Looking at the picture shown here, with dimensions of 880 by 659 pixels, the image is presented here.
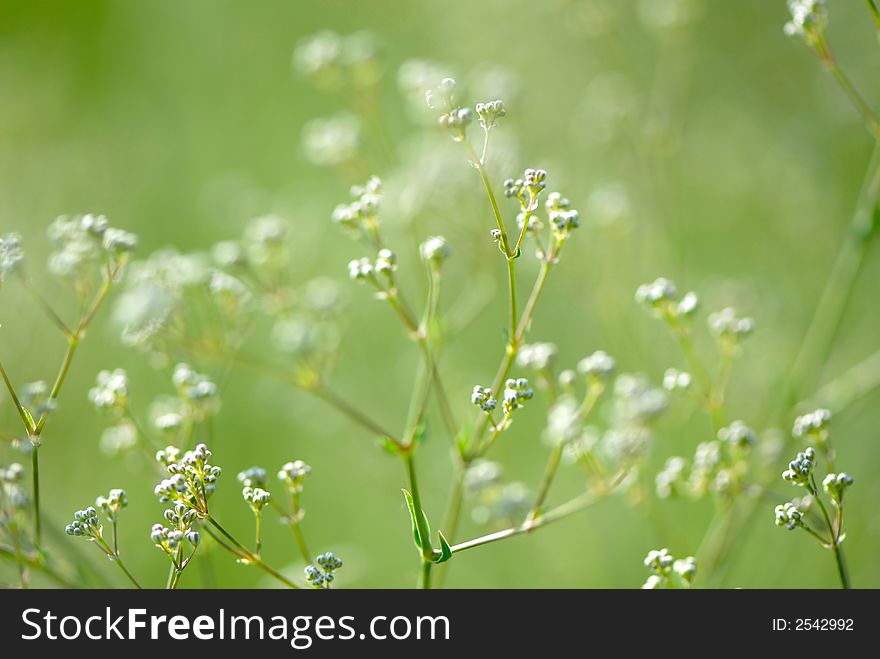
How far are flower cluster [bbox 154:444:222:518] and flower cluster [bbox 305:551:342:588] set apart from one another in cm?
28

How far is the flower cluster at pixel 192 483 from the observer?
194cm

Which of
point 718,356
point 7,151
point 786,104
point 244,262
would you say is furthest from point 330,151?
point 786,104

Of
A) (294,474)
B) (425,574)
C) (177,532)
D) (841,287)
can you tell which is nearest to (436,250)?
(294,474)

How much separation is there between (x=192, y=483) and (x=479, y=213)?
1907mm

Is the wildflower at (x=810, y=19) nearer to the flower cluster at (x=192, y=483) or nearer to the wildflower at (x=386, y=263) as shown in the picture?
the wildflower at (x=386, y=263)

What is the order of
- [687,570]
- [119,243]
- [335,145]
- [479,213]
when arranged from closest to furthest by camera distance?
[687,570]
[119,243]
[335,145]
[479,213]

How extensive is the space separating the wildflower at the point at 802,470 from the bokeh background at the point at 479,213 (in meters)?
0.83

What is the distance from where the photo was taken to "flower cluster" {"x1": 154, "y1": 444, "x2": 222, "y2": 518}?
6.35 ft

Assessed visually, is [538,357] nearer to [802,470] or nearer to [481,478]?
[481,478]

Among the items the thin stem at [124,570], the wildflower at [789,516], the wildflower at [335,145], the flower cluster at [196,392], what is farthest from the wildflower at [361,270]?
the wildflower at [335,145]

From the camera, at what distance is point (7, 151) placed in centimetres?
502

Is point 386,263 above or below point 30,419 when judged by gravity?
above

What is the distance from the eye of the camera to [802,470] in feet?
6.54

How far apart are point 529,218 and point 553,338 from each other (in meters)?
3.14
